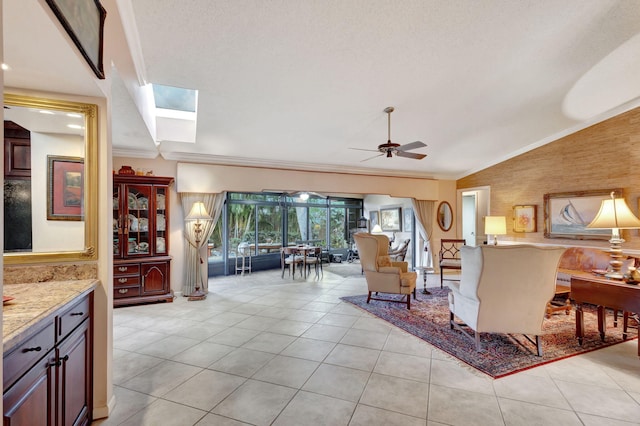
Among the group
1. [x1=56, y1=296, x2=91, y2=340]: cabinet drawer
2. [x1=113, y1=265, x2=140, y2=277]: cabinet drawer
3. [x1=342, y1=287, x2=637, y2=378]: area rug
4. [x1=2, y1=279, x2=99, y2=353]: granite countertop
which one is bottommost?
[x1=342, y1=287, x2=637, y2=378]: area rug

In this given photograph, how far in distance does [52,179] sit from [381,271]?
3938 millimetres

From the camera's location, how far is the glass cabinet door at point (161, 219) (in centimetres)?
479

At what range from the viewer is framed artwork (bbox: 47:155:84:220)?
1.93 meters

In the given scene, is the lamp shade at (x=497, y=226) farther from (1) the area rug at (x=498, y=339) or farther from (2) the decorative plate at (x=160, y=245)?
(2) the decorative plate at (x=160, y=245)

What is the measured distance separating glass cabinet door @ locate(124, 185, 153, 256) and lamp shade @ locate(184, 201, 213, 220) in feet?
1.97

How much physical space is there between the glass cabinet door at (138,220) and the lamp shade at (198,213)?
0.60 m

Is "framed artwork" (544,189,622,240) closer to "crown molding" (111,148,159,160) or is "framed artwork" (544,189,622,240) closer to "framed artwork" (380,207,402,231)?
"framed artwork" (380,207,402,231)

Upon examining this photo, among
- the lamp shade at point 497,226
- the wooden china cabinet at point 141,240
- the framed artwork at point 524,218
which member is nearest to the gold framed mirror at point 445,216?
the framed artwork at point 524,218

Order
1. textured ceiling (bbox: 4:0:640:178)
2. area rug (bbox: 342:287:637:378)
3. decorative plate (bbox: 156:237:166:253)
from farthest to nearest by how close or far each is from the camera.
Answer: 1. decorative plate (bbox: 156:237:166:253)
2. area rug (bbox: 342:287:637:378)
3. textured ceiling (bbox: 4:0:640:178)

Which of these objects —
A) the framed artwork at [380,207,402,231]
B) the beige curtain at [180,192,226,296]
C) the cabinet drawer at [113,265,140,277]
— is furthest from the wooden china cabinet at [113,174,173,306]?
the framed artwork at [380,207,402,231]

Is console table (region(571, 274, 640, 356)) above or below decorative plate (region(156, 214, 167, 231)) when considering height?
below

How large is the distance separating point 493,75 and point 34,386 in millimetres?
4733

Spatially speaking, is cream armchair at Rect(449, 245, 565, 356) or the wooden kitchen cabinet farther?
cream armchair at Rect(449, 245, 565, 356)

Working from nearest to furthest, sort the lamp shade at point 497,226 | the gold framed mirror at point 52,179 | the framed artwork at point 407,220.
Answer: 1. the gold framed mirror at point 52,179
2. the lamp shade at point 497,226
3. the framed artwork at point 407,220
